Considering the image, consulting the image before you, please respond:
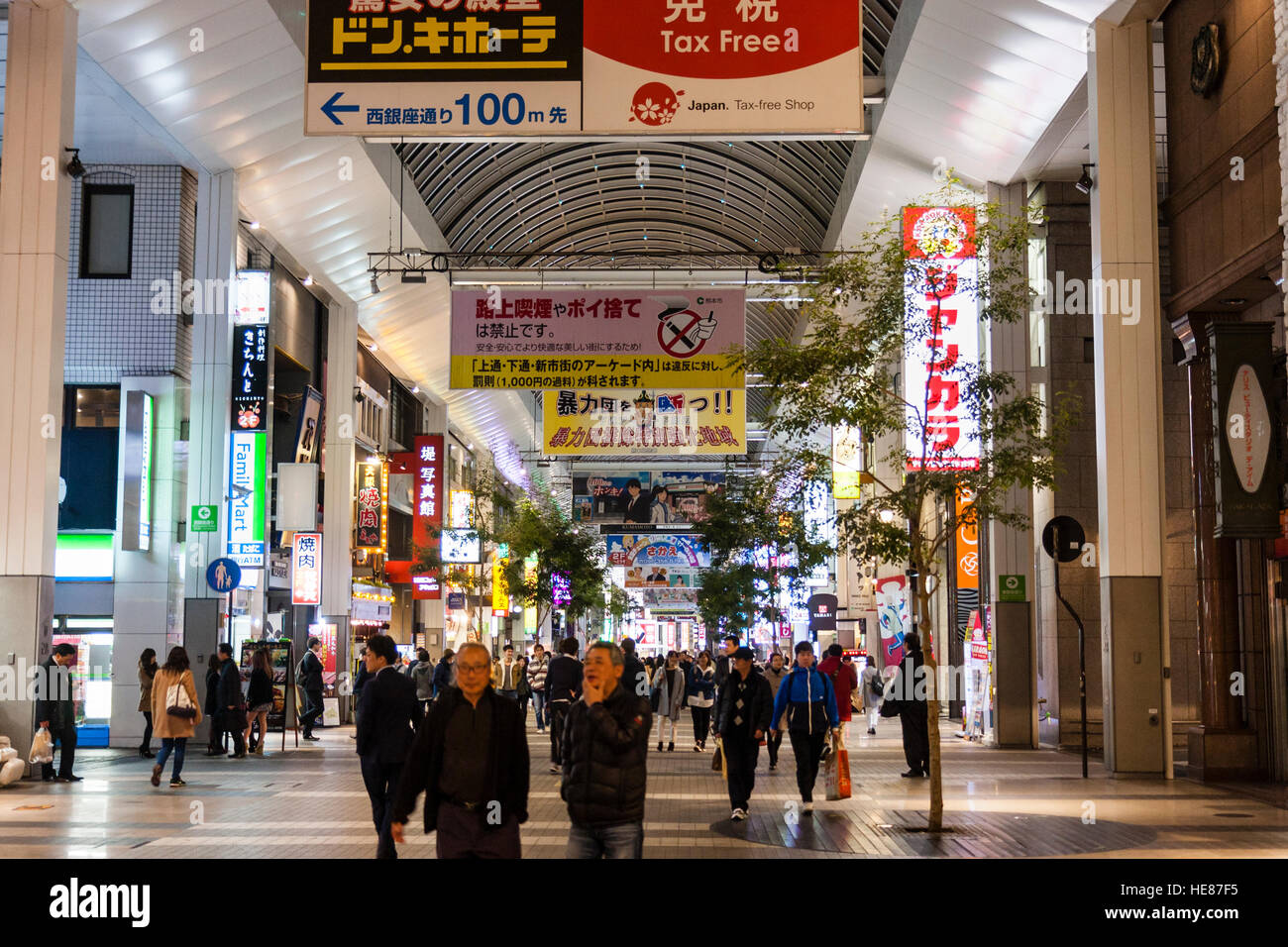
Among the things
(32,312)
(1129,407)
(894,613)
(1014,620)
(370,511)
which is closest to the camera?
(32,312)

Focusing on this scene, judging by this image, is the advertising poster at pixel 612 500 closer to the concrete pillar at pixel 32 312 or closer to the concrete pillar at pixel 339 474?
the concrete pillar at pixel 339 474

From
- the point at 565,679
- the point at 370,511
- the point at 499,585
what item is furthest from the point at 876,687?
the point at 499,585

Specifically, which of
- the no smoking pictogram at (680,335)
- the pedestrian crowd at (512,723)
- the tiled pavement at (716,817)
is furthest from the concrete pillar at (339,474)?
the no smoking pictogram at (680,335)

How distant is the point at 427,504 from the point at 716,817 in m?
27.1

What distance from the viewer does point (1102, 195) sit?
56.0 feet

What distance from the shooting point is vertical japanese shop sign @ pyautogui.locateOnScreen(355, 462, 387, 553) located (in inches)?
1304

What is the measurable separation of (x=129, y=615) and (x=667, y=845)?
1377cm

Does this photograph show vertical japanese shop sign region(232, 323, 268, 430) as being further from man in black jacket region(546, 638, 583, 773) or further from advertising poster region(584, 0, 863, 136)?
advertising poster region(584, 0, 863, 136)

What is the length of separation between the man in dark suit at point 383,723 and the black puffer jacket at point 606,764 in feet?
9.43

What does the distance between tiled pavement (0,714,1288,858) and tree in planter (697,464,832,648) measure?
1465 centimetres

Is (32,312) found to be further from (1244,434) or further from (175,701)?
(1244,434)

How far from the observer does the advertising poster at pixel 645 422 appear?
2367 centimetres

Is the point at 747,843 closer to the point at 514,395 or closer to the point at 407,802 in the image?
the point at 407,802

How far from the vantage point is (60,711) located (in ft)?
53.5
